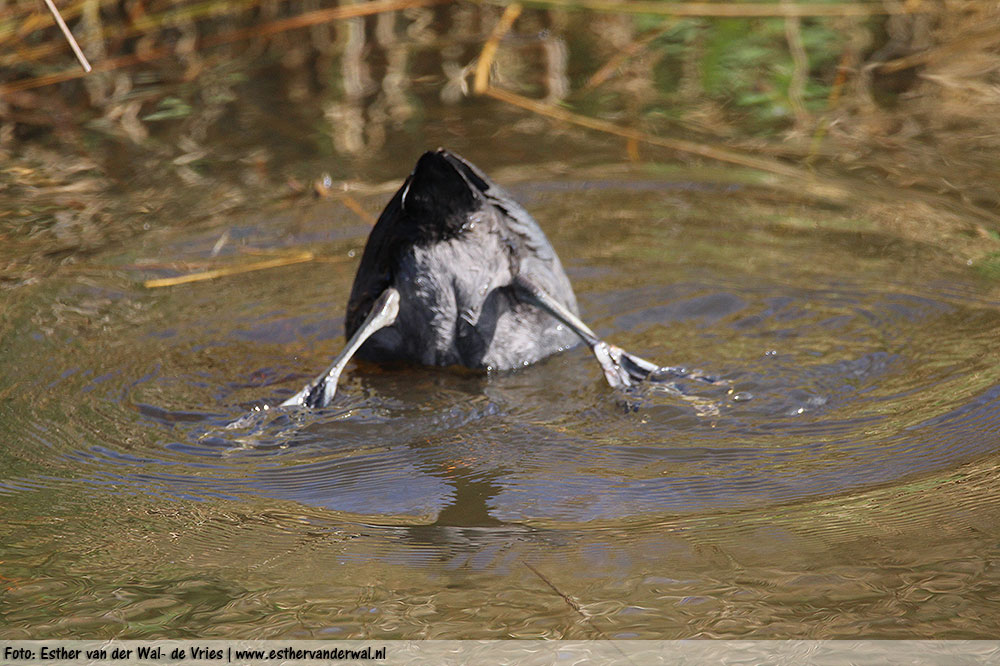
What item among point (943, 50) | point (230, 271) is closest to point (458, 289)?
point (230, 271)

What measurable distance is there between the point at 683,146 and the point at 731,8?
5.78ft

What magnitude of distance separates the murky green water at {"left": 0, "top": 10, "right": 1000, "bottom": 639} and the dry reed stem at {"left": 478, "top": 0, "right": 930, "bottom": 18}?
2.01 m

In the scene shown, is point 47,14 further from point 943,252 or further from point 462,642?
point 462,642

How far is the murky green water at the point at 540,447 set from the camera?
2.33 metres

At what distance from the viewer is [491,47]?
6281mm

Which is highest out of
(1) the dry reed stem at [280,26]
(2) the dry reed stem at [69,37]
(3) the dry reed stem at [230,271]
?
(2) the dry reed stem at [69,37]

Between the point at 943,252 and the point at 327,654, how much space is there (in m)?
2.63

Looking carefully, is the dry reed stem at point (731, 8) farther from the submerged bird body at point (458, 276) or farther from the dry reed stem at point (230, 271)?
the submerged bird body at point (458, 276)

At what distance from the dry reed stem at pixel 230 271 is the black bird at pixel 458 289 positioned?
2.55 feet

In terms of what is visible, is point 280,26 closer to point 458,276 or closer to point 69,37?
point 458,276

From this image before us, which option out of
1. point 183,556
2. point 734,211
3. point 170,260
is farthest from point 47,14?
point 183,556

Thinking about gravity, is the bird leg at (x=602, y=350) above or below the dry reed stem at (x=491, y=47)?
below

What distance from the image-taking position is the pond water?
7.64ft

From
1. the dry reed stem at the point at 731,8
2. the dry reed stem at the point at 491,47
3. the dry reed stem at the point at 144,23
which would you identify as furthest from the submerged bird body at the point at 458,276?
the dry reed stem at the point at 144,23
